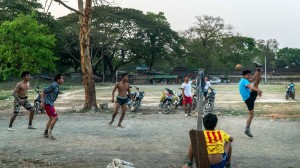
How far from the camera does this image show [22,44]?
39625mm

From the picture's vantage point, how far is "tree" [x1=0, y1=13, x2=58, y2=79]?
39344 mm


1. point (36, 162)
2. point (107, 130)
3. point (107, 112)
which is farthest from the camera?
point (107, 112)

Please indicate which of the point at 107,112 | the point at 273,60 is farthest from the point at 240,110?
the point at 273,60

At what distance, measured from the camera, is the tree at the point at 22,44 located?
3934 cm

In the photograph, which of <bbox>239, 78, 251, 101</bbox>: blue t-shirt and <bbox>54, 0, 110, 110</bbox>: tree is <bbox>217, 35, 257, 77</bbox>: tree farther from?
<bbox>239, 78, 251, 101</bbox>: blue t-shirt

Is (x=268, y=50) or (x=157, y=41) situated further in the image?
(x=268, y=50)

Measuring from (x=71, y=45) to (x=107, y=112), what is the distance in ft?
135

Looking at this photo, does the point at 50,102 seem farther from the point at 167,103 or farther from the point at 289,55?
the point at 289,55

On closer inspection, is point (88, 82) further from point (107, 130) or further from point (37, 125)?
point (107, 130)

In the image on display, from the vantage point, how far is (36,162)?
6.77 meters

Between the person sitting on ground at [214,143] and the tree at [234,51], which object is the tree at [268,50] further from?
the person sitting on ground at [214,143]

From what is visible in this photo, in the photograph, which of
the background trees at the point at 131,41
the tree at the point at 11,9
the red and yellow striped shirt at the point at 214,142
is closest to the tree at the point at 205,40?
the background trees at the point at 131,41

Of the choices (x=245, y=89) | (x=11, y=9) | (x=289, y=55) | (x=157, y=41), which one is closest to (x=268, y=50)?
(x=289, y=55)

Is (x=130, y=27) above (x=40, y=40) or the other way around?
above
